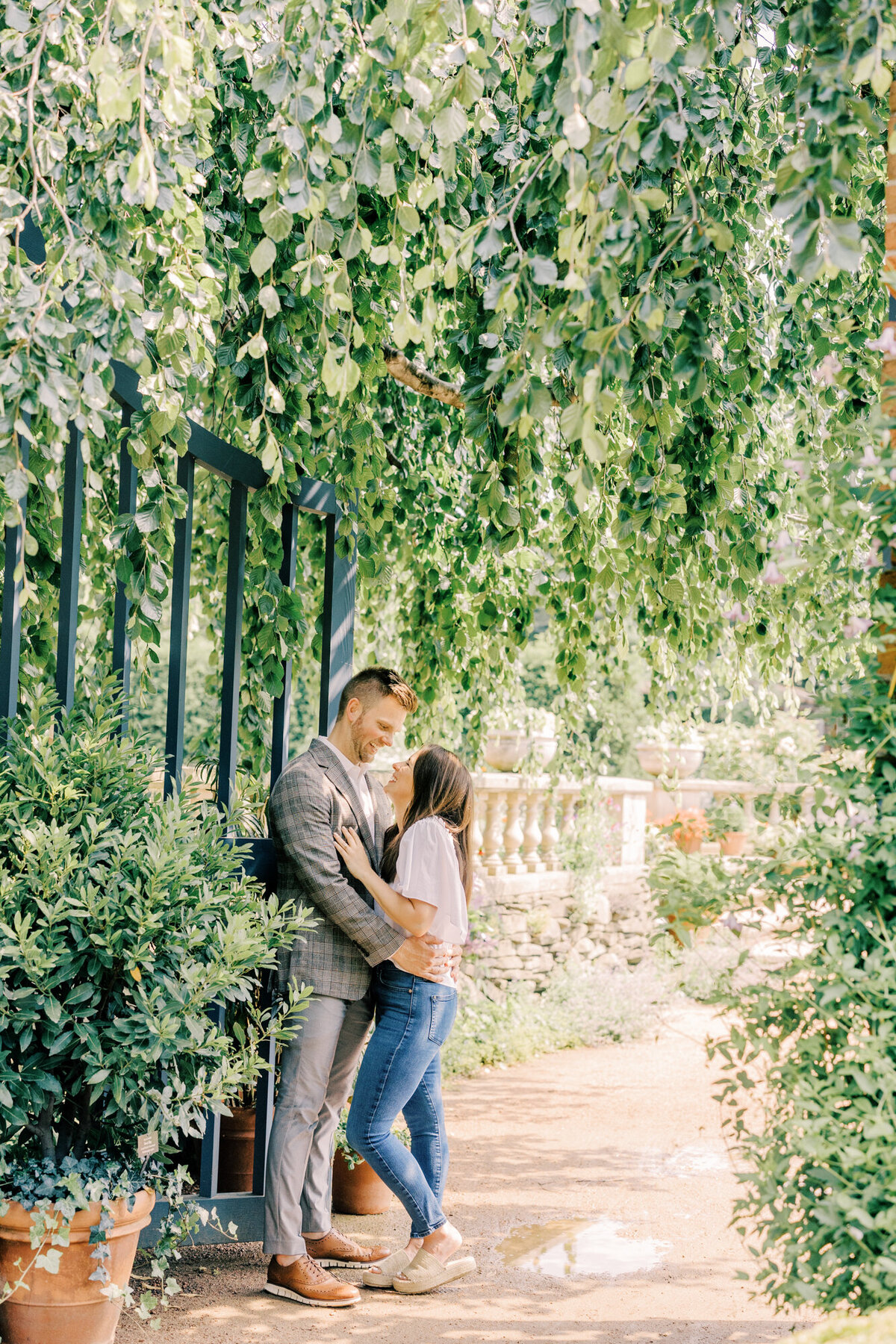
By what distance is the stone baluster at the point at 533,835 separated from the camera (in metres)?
8.55

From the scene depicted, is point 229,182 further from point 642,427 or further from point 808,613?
point 808,613

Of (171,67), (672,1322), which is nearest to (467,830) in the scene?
(672,1322)

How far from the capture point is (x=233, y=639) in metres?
3.69

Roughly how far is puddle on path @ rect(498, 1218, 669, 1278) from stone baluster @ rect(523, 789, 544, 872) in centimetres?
427

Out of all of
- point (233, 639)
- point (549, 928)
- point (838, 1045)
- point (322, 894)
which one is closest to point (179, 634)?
point (233, 639)

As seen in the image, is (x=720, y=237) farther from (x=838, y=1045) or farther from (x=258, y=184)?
(x=838, y=1045)

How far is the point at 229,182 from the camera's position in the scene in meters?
3.28

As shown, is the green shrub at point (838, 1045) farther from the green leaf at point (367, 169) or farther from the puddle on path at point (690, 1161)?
the puddle on path at point (690, 1161)

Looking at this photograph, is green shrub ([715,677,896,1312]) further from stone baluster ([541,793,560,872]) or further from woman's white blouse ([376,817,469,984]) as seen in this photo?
stone baluster ([541,793,560,872])

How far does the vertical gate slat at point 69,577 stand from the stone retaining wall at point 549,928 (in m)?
4.94

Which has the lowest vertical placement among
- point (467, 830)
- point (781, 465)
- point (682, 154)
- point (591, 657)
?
point (467, 830)

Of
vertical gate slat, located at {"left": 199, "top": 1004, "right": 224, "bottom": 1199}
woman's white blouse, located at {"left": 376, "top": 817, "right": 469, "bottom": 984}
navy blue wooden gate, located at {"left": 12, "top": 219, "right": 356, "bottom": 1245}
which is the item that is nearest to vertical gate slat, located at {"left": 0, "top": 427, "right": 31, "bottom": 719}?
navy blue wooden gate, located at {"left": 12, "top": 219, "right": 356, "bottom": 1245}

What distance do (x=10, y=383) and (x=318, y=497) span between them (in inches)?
77.8

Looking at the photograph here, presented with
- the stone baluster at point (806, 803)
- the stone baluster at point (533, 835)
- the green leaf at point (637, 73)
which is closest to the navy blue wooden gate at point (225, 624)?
the green leaf at point (637, 73)
